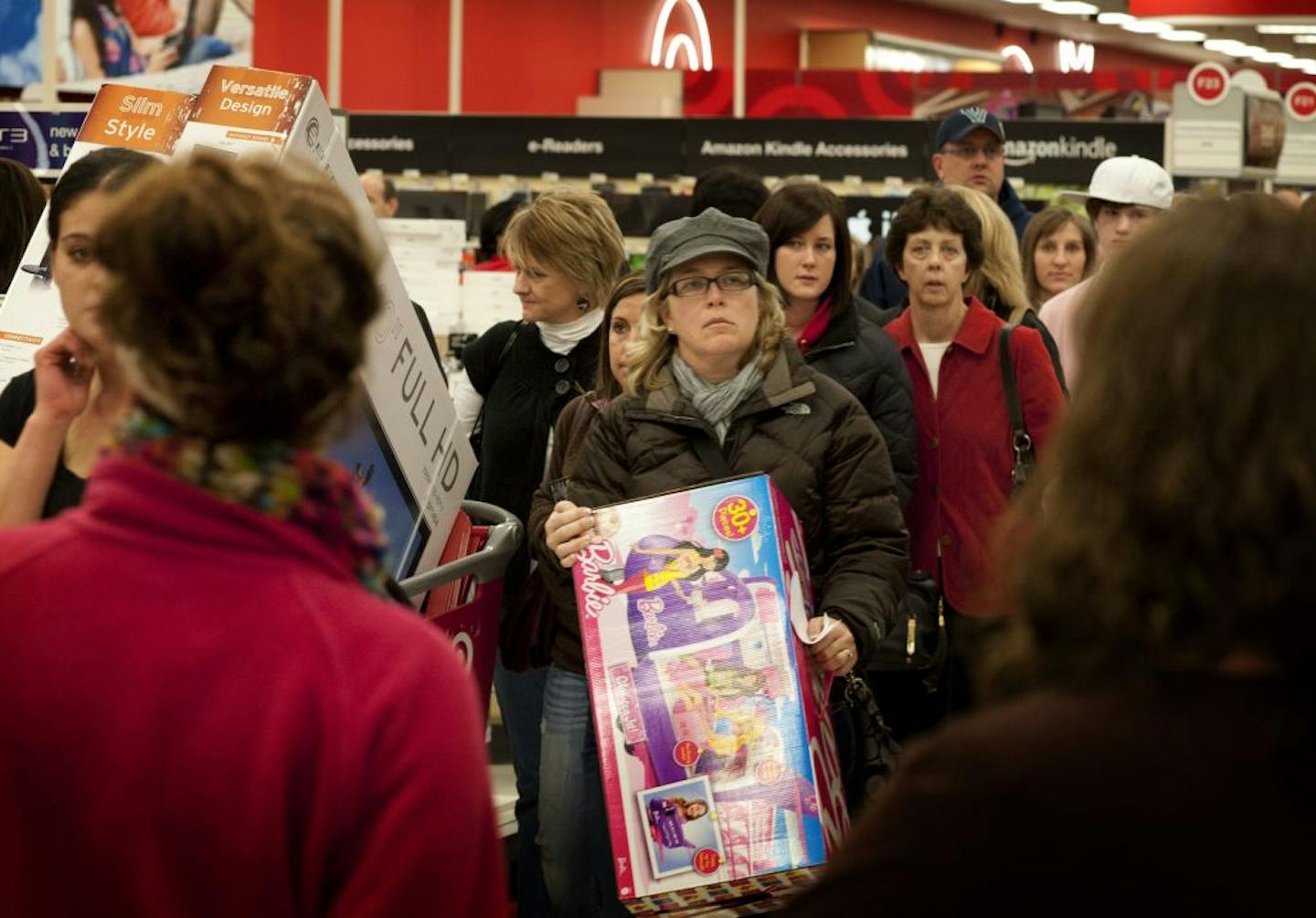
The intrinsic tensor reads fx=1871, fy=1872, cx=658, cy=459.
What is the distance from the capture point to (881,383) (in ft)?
13.8

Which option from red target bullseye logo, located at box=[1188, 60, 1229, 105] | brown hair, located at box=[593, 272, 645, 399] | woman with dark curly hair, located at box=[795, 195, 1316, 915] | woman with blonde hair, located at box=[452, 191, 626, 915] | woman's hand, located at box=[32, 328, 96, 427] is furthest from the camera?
red target bullseye logo, located at box=[1188, 60, 1229, 105]

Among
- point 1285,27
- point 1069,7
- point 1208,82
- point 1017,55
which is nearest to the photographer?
point 1208,82

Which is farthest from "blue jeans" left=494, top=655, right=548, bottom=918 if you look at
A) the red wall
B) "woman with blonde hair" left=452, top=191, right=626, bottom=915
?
the red wall

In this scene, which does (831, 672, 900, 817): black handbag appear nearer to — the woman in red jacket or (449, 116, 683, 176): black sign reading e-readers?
the woman in red jacket

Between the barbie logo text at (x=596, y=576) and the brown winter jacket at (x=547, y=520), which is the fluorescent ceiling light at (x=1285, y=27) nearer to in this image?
the brown winter jacket at (x=547, y=520)

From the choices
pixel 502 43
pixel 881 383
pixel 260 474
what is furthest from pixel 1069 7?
pixel 260 474

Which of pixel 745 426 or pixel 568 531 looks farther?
pixel 745 426

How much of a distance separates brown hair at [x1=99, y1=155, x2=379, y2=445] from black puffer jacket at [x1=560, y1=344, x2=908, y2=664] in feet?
6.52

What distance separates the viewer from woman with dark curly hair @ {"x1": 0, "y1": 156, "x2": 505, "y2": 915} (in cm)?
137

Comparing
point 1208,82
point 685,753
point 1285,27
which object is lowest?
point 685,753

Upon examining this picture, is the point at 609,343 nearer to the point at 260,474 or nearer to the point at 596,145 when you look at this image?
the point at 260,474

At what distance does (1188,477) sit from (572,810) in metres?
2.61

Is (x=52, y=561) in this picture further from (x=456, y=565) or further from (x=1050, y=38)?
(x=1050, y=38)

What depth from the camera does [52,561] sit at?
141 cm
